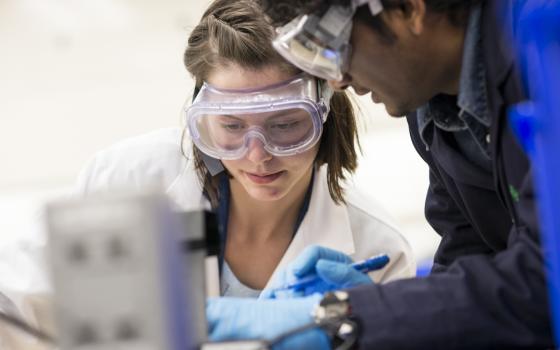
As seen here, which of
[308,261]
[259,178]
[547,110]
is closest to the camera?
[547,110]

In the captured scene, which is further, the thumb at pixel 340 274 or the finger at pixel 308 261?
the finger at pixel 308 261

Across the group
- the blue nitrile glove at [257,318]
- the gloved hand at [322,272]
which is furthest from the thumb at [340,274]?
the blue nitrile glove at [257,318]

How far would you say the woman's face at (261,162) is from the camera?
1988mm

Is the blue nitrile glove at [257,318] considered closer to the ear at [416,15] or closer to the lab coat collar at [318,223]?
the ear at [416,15]

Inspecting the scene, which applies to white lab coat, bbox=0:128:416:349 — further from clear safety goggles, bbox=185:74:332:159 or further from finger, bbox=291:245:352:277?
finger, bbox=291:245:352:277

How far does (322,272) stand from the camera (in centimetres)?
162

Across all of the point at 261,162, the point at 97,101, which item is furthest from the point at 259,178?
the point at 97,101

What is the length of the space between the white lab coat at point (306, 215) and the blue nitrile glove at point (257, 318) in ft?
2.84

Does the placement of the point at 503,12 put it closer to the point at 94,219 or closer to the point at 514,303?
the point at 514,303

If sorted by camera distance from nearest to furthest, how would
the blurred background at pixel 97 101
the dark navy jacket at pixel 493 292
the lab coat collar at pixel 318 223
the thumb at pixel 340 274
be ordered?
the dark navy jacket at pixel 493 292
the thumb at pixel 340 274
the lab coat collar at pixel 318 223
the blurred background at pixel 97 101

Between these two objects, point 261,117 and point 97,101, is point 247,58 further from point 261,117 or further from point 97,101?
point 97,101

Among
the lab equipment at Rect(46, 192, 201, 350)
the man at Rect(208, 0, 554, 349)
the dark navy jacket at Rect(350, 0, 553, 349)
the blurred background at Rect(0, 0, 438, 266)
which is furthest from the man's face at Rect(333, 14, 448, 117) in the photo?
the blurred background at Rect(0, 0, 438, 266)

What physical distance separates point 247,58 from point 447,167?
617 millimetres

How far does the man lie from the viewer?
1187mm
